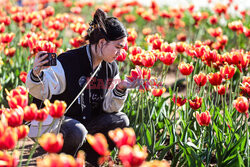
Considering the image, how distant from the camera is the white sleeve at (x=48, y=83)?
229 centimetres

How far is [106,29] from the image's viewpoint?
2420 millimetres

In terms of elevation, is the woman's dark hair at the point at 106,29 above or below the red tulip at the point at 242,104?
above

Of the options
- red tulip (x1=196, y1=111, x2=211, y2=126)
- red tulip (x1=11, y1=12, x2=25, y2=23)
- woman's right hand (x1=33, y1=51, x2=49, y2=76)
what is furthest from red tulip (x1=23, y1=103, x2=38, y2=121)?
red tulip (x1=11, y1=12, x2=25, y2=23)

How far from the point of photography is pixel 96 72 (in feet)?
8.59

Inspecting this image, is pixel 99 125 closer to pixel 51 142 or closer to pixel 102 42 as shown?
pixel 102 42

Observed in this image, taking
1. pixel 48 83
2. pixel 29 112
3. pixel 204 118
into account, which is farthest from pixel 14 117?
pixel 204 118

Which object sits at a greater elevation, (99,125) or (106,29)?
(106,29)

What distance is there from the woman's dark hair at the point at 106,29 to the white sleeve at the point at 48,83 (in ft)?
1.04

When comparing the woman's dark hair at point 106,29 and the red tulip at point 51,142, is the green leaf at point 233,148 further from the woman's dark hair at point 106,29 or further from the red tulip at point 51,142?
the red tulip at point 51,142

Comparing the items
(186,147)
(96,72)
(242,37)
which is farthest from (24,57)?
(242,37)

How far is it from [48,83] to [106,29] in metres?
0.50

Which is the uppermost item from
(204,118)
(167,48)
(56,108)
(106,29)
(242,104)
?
(106,29)

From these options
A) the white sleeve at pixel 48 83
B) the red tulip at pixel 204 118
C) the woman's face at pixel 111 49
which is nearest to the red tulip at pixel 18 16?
the white sleeve at pixel 48 83

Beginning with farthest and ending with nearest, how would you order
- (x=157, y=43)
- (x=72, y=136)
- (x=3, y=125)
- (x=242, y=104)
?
(x=157, y=43) → (x=72, y=136) → (x=242, y=104) → (x=3, y=125)
